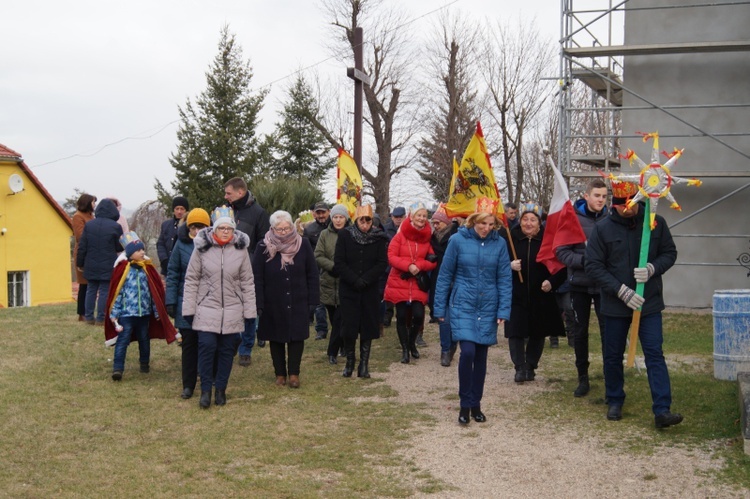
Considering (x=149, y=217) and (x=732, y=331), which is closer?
(x=732, y=331)

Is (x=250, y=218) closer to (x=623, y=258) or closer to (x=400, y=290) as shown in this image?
(x=400, y=290)

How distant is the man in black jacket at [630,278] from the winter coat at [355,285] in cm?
295

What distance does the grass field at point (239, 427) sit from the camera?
5852 mm

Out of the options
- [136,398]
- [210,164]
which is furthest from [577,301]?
[210,164]

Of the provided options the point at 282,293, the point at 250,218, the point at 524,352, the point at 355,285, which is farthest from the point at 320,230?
the point at 524,352

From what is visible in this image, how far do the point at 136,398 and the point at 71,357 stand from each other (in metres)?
2.46

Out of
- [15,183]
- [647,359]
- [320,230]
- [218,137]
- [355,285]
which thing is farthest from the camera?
[218,137]

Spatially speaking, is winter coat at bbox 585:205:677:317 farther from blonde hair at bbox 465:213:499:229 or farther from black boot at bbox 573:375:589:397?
black boot at bbox 573:375:589:397

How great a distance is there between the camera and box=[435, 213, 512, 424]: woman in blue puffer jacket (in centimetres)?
749

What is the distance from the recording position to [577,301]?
331 inches

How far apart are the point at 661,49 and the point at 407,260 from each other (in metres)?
6.67

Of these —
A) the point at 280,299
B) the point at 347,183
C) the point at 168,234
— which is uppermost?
the point at 347,183

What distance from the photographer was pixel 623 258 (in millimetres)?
7223

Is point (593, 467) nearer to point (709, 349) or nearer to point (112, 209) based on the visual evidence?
point (709, 349)
